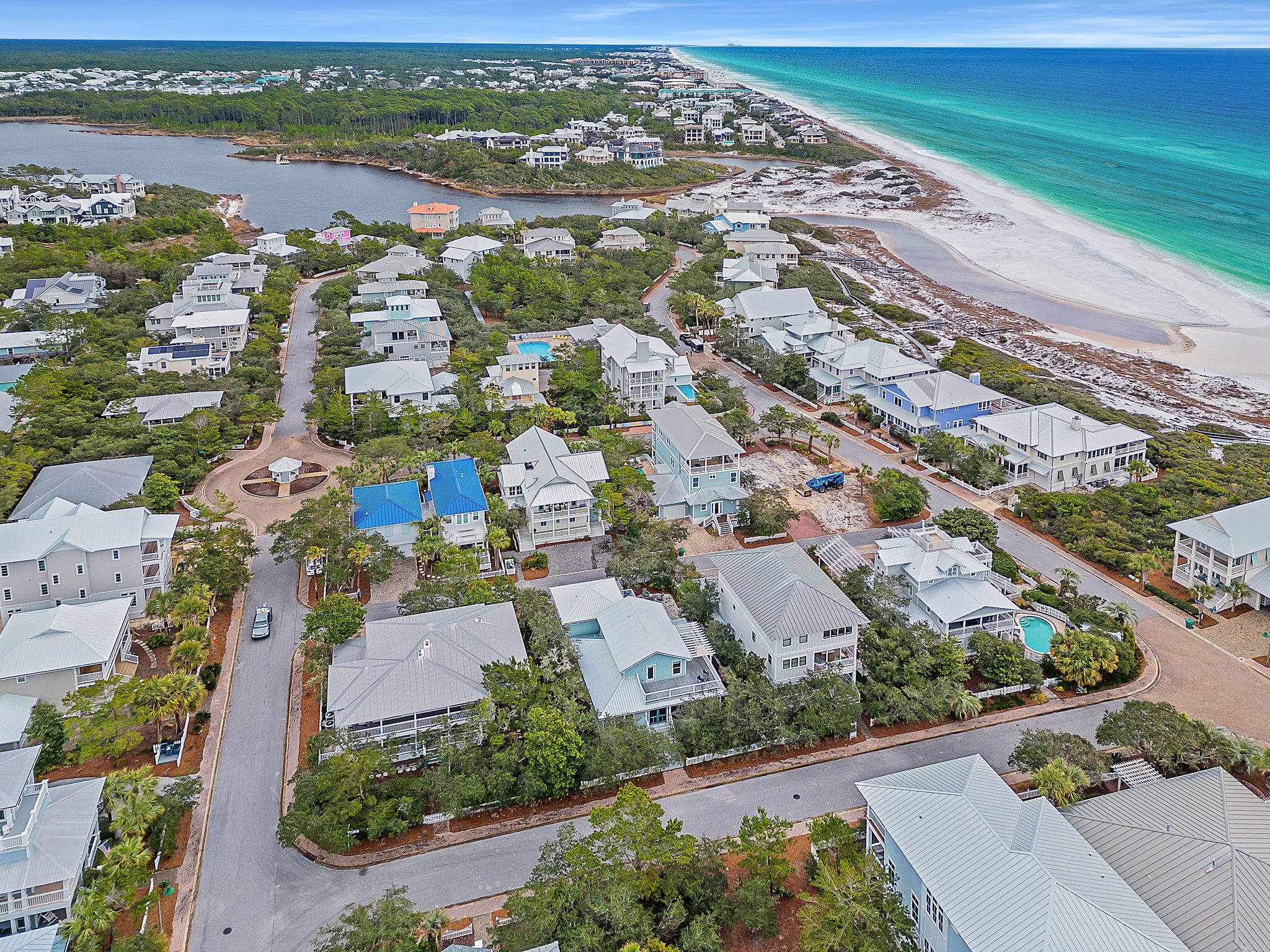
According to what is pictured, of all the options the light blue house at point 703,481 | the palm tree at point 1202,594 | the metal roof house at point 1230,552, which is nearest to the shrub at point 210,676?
the light blue house at point 703,481

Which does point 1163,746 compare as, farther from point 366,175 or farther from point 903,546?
point 366,175

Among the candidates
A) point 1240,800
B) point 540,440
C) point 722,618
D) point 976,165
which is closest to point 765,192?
point 976,165

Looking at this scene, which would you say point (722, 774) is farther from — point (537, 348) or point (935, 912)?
point (537, 348)

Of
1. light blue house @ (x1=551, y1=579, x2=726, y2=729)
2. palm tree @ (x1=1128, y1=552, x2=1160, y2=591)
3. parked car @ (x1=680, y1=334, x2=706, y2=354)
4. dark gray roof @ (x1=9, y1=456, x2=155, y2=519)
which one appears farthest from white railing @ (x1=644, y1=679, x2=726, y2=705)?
parked car @ (x1=680, y1=334, x2=706, y2=354)

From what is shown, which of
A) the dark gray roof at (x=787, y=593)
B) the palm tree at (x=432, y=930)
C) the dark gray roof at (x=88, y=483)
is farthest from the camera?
the dark gray roof at (x=88, y=483)

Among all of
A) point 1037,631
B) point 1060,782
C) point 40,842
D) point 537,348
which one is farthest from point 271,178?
point 1060,782

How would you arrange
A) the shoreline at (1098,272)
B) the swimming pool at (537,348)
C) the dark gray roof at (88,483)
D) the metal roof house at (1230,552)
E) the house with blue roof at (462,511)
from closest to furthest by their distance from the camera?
the metal roof house at (1230,552) → the dark gray roof at (88,483) → the house with blue roof at (462,511) → the swimming pool at (537,348) → the shoreline at (1098,272)

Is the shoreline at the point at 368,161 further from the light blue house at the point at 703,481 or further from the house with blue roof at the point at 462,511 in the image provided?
Answer: the house with blue roof at the point at 462,511
